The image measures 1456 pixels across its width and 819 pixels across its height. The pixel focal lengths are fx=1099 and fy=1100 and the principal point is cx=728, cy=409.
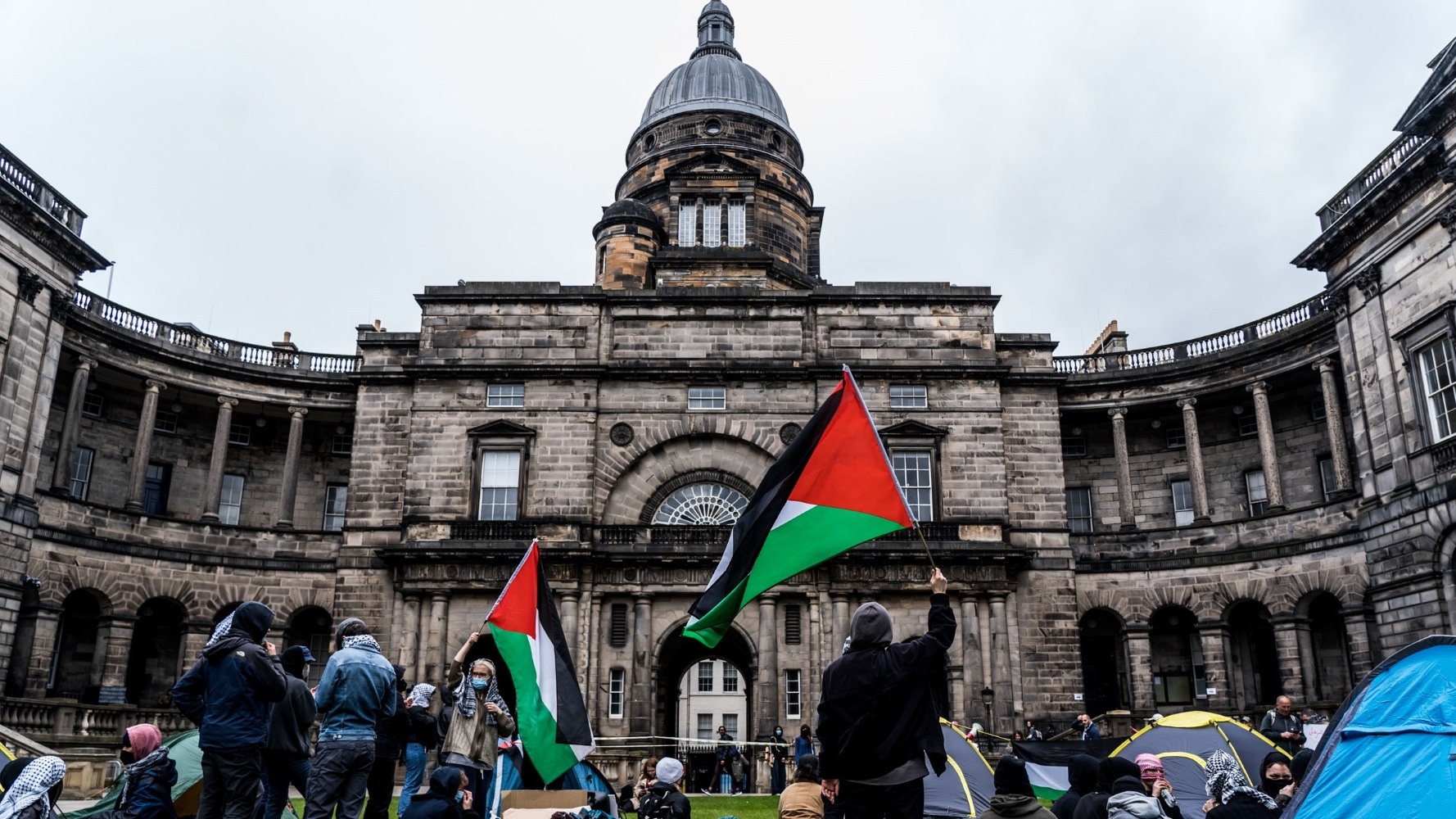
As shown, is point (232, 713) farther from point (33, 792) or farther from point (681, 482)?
point (681, 482)

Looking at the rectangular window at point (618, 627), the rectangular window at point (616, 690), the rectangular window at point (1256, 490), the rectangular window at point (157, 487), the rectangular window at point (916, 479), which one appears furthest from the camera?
the rectangular window at point (157, 487)

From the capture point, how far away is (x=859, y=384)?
3394cm

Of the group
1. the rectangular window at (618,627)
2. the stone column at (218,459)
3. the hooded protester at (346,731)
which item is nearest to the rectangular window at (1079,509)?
the rectangular window at (618,627)

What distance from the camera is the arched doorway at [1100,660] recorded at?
3597cm

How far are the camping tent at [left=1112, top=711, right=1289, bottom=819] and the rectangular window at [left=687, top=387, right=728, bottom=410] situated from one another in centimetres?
1859

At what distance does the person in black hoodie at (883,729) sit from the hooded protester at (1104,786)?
7.74ft

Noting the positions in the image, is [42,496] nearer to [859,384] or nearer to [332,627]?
[332,627]

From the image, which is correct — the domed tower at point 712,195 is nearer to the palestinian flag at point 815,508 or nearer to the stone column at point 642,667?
the stone column at point 642,667

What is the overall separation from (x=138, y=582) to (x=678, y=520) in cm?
1606

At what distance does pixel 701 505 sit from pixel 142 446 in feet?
56.6

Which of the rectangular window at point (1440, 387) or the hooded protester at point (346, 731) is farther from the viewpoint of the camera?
the rectangular window at point (1440, 387)

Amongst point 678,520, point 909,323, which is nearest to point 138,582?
point 678,520

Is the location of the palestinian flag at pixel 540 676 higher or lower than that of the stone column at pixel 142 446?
lower

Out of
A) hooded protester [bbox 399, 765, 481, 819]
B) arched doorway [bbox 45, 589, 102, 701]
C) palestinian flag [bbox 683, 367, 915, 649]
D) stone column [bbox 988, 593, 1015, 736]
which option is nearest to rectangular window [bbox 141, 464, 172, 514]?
arched doorway [bbox 45, 589, 102, 701]
